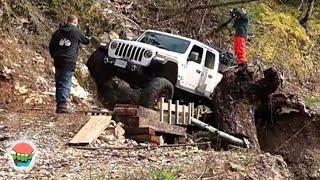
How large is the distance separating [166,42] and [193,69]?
86cm

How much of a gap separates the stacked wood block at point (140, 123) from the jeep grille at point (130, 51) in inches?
91.5

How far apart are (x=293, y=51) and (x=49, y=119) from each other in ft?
48.4

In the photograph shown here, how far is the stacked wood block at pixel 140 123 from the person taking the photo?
397 inches

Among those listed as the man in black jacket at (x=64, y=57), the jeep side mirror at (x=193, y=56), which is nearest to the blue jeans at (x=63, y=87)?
the man in black jacket at (x=64, y=57)

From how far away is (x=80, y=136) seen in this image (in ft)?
30.7

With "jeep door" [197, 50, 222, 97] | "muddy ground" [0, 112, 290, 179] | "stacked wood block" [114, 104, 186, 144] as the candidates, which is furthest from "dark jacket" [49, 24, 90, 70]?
"jeep door" [197, 50, 222, 97]

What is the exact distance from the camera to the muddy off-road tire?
38.1 feet

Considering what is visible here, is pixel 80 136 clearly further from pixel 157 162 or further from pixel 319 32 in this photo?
pixel 319 32

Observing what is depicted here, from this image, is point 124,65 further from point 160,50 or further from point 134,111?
point 134,111

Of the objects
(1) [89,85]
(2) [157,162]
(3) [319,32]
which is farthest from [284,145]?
(3) [319,32]

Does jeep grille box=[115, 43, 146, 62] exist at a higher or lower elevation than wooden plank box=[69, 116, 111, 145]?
higher

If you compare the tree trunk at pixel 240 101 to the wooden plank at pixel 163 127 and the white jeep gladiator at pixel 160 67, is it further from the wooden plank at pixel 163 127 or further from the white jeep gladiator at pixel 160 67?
the white jeep gladiator at pixel 160 67
